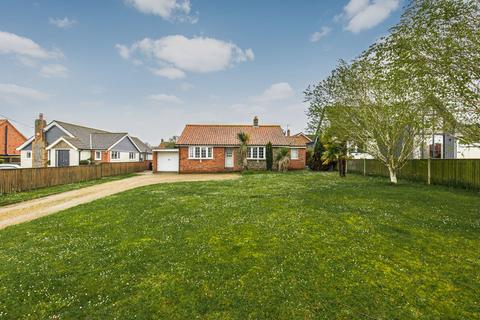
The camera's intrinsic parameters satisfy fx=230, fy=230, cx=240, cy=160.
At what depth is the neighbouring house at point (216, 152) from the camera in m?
29.1

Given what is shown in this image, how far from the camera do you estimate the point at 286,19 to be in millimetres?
17062

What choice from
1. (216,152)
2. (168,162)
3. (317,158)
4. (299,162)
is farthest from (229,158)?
(317,158)

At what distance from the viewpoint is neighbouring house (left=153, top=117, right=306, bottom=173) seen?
1147 inches

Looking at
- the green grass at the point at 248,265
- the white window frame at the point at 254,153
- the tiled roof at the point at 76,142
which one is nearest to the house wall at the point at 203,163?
the white window frame at the point at 254,153

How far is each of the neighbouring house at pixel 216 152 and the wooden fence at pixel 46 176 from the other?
7273 millimetres

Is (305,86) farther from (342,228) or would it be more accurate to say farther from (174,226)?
(174,226)

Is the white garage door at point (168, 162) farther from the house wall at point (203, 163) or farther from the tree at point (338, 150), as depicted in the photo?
the tree at point (338, 150)

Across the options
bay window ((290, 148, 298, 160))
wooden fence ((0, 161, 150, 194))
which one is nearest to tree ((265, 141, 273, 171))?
bay window ((290, 148, 298, 160))

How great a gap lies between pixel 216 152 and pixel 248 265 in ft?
81.8

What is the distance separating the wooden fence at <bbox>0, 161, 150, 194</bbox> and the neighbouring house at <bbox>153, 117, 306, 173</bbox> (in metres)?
7.27

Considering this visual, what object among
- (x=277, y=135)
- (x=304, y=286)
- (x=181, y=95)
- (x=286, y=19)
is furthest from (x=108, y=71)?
(x=304, y=286)

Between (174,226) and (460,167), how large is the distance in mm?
16926

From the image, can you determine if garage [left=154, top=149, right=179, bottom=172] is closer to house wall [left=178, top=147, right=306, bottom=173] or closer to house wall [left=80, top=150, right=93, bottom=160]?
house wall [left=178, top=147, right=306, bottom=173]

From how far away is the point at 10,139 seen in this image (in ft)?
136
